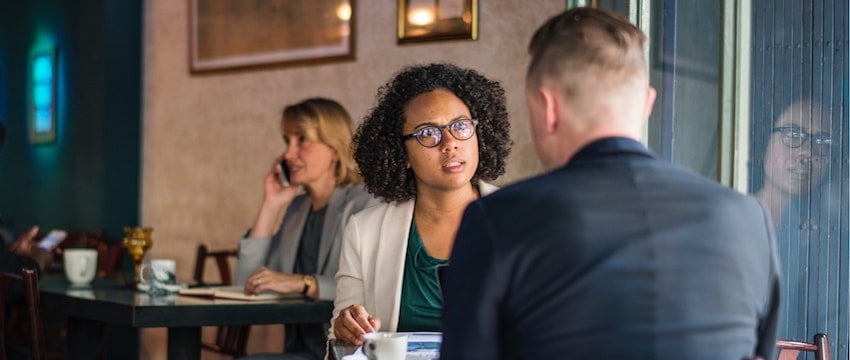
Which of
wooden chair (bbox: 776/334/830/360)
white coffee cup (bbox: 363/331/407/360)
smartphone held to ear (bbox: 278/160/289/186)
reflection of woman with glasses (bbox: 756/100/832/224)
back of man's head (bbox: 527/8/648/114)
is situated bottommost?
wooden chair (bbox: 776/334/830/360)

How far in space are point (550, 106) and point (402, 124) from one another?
168 centimetres

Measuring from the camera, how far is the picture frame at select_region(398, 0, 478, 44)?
4773 millimetres

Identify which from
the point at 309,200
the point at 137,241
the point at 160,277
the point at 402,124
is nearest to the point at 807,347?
the point at 402,124

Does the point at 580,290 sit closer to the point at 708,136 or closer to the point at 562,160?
the point at 562,160

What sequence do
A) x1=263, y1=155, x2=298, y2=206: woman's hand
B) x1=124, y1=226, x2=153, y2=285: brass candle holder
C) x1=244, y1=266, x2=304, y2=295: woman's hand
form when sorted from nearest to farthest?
x1=244, y1=266, x2=304, y2=295: woman's hand → x1=124, y1=226, x2=153, y2=285: brass candle holder → x1=263, y1=155, x2=298, y2=206: woman's hand

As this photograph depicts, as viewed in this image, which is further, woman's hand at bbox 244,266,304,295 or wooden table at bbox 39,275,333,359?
woman's hand at bbox 244,266,304,295

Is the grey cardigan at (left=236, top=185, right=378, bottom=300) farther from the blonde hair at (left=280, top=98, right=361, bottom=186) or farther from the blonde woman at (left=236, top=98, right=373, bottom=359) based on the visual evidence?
the blonde hair at (left=280, top=98, right=361, bottom=186)

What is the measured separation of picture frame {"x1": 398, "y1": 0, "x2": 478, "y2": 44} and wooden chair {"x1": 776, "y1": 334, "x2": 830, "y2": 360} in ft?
8.17

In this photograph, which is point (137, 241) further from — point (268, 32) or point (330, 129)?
point (268, 32)

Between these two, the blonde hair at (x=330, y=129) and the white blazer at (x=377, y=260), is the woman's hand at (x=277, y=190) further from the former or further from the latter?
the white blazer at (x=377, y=260)

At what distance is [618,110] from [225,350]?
3.84 meters

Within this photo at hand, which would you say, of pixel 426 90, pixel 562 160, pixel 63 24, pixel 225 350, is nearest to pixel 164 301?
Result: pixel 426 90

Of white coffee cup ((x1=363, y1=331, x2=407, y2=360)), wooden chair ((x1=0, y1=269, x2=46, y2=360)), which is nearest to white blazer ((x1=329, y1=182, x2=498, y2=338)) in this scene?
white coffee cup ((x1=363, y1=331, x2=407, y2=360))

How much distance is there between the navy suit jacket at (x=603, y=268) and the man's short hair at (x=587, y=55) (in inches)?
3.4
